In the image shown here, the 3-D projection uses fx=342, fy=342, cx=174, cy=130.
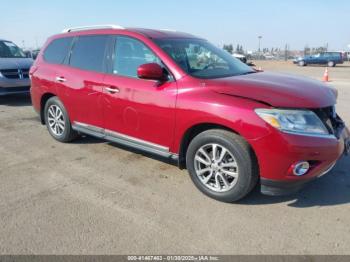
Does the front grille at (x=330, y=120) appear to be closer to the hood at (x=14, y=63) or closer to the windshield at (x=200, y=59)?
the windshield at (x=200, y=59)

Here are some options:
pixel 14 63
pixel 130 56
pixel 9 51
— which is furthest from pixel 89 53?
pixel 9 51

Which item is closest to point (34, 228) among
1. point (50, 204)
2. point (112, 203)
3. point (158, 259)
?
point (50, 204)

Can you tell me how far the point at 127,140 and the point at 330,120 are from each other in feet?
8.01

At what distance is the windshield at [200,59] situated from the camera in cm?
403

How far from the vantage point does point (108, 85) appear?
448 centimetres

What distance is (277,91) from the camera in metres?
3.41

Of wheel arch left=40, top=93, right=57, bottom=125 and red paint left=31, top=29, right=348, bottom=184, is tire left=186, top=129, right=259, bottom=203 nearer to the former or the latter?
red paint left=31, top=29, right=348, bottom=184

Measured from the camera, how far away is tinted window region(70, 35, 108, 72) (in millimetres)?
4770

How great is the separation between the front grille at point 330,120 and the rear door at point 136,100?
1530 millimetres

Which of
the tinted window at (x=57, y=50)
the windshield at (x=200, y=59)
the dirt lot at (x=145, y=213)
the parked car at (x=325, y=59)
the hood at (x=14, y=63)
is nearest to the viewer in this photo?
the dirt lot at (x=145, y=213)

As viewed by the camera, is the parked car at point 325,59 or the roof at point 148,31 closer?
the roof at point 148,31

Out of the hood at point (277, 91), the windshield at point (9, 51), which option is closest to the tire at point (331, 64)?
the windshield at point (9, 51)

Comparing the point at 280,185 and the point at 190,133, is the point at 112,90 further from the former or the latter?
the point at 280,185

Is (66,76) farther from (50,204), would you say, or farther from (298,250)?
(298,250)
